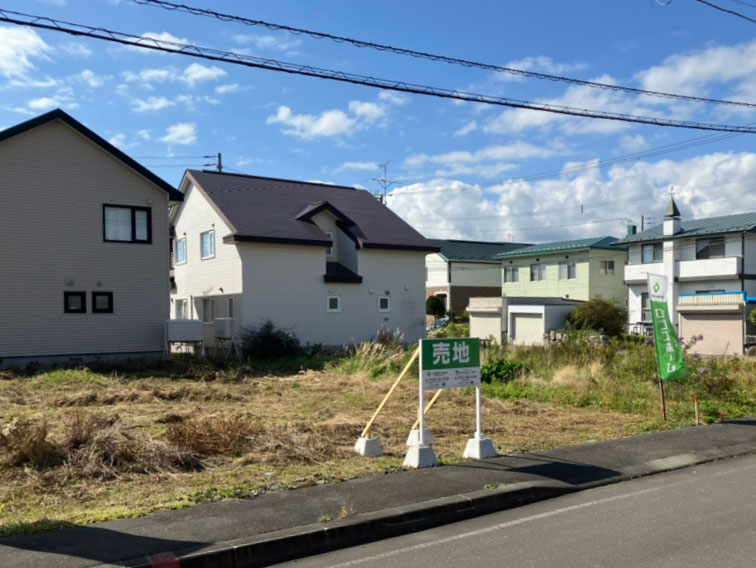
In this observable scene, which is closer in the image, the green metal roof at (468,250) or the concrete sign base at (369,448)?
the concrete sign base at (369,448)

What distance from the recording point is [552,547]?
16.3 ft

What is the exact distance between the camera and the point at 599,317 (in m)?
32.2

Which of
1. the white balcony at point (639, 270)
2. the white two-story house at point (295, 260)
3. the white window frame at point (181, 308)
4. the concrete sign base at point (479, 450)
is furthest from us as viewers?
the white balcony at point (639, 270)

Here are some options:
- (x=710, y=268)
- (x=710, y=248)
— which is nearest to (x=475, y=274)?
(x=710, y=248)

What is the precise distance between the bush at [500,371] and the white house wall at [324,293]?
1000cm

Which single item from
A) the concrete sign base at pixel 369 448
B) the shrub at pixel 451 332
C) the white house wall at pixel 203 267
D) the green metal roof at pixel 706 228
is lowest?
the concrete sign base at pixel 369 448

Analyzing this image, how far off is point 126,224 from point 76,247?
65.9 inches

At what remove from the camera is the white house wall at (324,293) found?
23156 mm

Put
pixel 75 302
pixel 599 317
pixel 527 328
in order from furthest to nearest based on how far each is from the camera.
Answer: pixel 527 328
pixel 599 317
pixel 75 302

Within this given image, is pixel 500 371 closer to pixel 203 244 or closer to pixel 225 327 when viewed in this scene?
pixel 225 327

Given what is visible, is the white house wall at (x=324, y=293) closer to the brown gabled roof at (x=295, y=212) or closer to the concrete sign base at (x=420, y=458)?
the brown gabled roof at (x=295, y=212)

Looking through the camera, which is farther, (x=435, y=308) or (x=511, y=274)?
(x=511, y=274)

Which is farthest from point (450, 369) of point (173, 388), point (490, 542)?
point (173, 388)

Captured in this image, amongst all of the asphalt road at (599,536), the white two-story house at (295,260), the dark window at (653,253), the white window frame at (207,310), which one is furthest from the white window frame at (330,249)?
the asphalt road at (599,536)
